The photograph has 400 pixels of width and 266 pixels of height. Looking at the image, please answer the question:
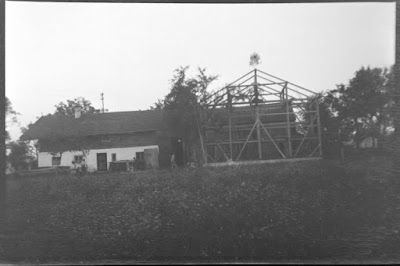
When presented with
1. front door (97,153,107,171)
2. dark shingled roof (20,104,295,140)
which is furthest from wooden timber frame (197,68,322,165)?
front door (97,153,107,171)

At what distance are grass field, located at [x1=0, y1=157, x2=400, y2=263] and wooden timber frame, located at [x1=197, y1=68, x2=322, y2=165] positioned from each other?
26 cm

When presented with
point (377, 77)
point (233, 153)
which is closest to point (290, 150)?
point (233, 153)

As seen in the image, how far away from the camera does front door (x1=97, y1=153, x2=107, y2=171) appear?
590 cm

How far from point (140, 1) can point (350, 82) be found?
380 centimetres

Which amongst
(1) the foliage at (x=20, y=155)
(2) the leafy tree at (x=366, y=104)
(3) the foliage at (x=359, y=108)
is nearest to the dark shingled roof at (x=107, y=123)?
(1) the foliage at (x=20, y=155)

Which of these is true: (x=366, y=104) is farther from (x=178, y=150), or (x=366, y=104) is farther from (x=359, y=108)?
(x=178, y=150)

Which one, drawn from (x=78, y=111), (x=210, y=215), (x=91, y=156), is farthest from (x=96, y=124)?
(x=210, y=215)

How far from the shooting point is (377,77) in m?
5.72

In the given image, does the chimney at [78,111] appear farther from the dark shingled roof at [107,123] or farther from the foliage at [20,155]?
the foliage at [20,155]

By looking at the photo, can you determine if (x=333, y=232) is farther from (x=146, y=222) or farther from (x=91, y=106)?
(x=91, y=106)

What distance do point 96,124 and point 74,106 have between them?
1.57 ft

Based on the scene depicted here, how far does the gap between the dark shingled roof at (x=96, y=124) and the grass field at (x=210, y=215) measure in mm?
761

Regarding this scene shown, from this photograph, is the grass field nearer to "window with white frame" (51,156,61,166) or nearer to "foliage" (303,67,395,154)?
"window with white frame" (51,156,61,166)

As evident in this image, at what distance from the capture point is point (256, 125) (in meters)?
6.00
